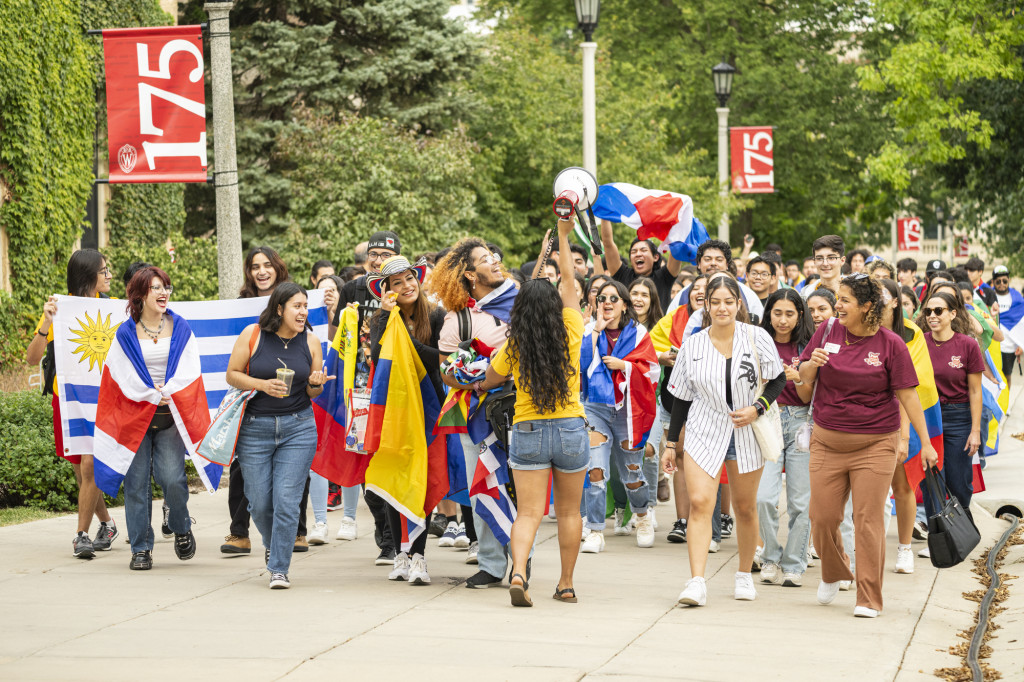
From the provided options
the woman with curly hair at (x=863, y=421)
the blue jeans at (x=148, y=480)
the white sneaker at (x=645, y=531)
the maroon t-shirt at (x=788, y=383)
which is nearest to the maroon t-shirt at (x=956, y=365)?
the maroon t-shirt at (x=788, y=383)

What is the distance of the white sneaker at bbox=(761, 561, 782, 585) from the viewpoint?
8.27m

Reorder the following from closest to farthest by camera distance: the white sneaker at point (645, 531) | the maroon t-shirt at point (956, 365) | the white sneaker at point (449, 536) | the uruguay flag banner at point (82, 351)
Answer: the uruguay flag banner at point (82, 351) → the maroon t-shirt at point (956, 365) → the white sneaker at point (449, 536) → the white sneaker at point (645, 531)

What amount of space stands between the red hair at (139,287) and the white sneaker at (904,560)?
17.3ft

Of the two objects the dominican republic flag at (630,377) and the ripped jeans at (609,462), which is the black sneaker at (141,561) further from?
the dominican republic flag at (630,377)

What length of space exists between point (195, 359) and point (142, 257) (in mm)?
9476

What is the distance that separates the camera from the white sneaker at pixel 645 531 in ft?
31.6

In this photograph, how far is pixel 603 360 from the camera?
9469mm

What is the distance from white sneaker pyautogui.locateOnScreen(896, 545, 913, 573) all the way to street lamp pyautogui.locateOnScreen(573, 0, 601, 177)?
8.65 m

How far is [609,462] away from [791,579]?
6.17 feet

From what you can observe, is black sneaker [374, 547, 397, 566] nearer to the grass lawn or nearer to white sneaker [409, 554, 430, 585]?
white sneaker [409, 554, 430, 585]

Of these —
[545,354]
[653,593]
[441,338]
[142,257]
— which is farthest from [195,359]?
[142,257]

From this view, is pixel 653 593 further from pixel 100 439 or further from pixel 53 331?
pixel 53 331

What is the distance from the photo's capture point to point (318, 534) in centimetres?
958

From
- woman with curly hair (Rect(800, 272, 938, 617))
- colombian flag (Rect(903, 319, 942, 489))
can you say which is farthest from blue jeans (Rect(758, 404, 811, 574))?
colombian flag (Rect(903, 319, 942, 489))
